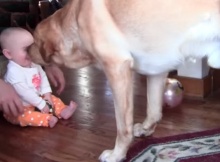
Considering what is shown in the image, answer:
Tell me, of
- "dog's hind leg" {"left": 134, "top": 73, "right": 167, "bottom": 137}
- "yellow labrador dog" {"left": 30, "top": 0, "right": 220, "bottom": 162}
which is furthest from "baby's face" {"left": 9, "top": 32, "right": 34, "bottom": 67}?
"dog's hind leg" {"left": 134, "top": 73, "right": 167, "bottom": 137}

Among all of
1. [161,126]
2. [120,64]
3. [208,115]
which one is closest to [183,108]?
[208,115]

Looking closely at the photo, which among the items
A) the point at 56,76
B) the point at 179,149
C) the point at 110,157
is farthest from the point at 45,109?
the point at 179,149

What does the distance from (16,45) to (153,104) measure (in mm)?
632

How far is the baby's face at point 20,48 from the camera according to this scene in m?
1.53

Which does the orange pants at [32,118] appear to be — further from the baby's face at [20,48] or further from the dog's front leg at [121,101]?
the dog's front leg at [121,101]

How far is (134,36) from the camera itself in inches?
44.4

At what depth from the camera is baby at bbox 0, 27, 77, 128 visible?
5.19ft

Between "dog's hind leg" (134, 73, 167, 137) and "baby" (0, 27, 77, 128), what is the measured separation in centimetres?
39

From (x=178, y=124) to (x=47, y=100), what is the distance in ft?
1.97

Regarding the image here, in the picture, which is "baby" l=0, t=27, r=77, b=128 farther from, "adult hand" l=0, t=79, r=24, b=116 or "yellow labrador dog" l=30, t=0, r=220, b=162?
"yellow labrador dog" l=30, t=0, r=220, b=162

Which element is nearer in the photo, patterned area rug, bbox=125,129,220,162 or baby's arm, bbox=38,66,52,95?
patterned area rug, bbox=125,129,220,162

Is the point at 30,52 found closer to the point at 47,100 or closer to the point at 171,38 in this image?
the point at 47,100

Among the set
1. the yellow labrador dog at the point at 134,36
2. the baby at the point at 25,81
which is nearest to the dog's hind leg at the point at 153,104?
the yellow labrador dog at the point at 134,36

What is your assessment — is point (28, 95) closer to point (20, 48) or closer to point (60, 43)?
point (20, 48)
